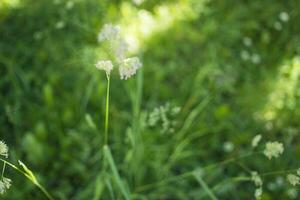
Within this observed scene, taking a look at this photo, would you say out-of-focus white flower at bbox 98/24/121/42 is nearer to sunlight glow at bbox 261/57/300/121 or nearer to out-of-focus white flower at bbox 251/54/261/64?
sunlight glow at bbox 261/57/300/121

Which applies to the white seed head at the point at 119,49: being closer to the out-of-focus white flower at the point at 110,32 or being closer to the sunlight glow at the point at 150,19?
the out-of-focus white flower at the point at 110,32

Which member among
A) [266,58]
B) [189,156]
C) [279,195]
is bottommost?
[279,195]

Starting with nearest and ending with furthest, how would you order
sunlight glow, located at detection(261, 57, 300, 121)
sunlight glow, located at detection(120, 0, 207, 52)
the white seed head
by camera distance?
1. the white seed head
2. sunlight glow, located at detection(261, 57, 300, 121)
3. sunlight glow, located at detection(120, 0, 207, 52)

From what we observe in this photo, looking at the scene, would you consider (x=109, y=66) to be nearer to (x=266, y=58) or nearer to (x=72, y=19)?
(x=72, y=19)

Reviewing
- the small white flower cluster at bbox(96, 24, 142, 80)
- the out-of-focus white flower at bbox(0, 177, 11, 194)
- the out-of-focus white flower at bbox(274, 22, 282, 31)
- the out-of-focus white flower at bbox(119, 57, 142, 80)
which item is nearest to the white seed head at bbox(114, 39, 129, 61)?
the small white flower cluster at bbox(96, 24, 142, 80)

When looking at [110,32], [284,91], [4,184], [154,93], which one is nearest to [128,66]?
[110,32]

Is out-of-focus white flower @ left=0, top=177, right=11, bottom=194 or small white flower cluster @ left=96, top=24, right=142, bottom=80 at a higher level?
small white flower cluster @ left=96, top=24, right=142, bottom=80

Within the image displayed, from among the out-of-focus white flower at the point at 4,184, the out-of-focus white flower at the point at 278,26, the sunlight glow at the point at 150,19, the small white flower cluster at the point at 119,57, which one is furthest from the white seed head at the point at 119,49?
the out-of-focus white flower at the point at 278,26

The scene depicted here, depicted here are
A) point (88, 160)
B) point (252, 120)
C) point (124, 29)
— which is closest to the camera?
point (88, 160)

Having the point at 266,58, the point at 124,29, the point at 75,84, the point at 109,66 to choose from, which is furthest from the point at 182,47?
the point at 109,66
